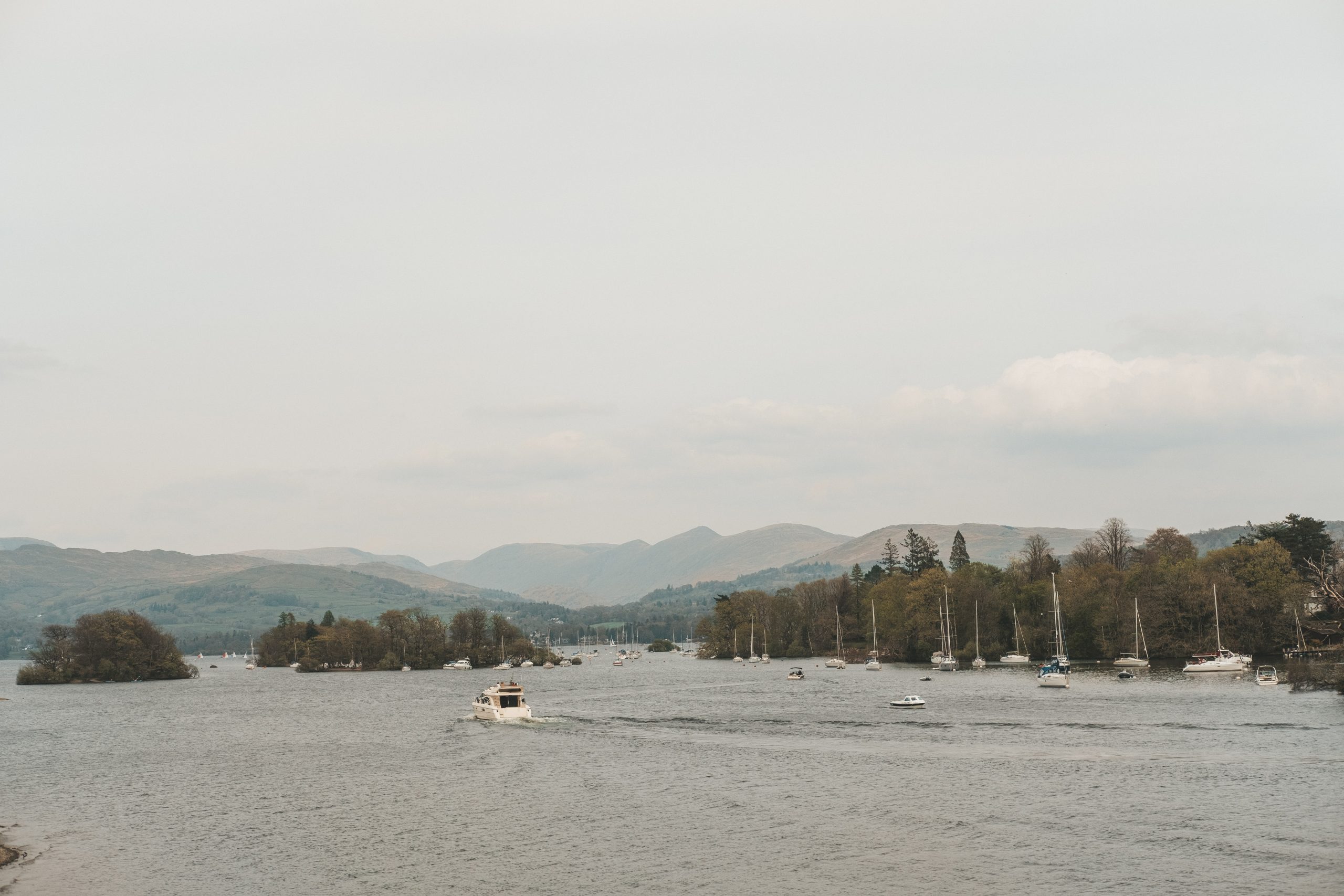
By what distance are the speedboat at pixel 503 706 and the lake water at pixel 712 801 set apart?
12.3ft

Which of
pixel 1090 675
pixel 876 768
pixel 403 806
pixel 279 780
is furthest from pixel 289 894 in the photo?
pixel 1090 675

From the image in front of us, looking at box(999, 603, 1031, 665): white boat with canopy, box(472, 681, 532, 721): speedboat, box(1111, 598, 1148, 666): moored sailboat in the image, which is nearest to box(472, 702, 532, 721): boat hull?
box(472, 681, 532, 721): speedboat

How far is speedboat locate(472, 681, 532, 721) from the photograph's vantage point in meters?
105

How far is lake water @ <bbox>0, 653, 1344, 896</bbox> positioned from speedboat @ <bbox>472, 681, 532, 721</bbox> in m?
3.76

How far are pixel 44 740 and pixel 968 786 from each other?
85.4m

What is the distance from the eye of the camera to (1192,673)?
143750mm

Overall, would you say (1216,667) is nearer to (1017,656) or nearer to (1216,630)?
(1216,630)

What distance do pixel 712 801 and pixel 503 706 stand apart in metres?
53.4

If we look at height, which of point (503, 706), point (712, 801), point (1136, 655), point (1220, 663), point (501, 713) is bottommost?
point (712, 801)

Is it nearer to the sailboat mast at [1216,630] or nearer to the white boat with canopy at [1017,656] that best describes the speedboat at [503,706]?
the sailboat mast at [1216,630]

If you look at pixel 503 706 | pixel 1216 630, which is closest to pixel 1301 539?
pixel 1216 630

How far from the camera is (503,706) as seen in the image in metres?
106

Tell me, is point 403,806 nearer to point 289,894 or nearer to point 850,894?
point 289,894

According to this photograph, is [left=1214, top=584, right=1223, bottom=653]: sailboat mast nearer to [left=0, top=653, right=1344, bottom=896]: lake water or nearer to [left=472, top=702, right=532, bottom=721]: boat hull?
[left=0, top=653, right=1344, bottom=896]: lake water
